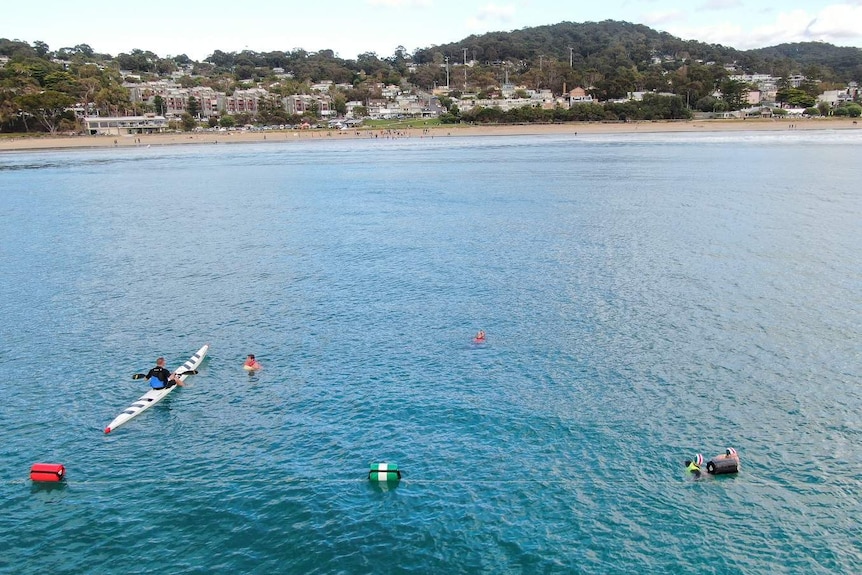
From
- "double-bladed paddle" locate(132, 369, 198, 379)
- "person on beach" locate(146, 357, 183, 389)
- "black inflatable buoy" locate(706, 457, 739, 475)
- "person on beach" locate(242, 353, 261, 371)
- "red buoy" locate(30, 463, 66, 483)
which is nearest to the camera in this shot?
"black inflatable buoy" locate(706, 457, 739, 475)

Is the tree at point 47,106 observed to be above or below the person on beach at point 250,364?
above

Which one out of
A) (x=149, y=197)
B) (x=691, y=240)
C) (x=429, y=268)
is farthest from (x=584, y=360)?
(x=149, y=197)

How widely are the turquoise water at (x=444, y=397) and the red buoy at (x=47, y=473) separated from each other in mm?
494

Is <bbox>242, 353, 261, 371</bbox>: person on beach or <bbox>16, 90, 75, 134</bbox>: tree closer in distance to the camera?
<bbox>242, 353, 261, 371</bbox>: person on beach

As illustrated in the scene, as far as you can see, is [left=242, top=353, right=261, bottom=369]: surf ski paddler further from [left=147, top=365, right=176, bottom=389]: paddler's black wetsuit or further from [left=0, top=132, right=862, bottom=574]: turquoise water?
[left=147, top=365, right=176, bottom=389]: paddler's black wetsuit

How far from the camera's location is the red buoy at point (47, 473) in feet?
74.2

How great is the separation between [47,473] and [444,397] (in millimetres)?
14906

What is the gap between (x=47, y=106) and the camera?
18325 cm

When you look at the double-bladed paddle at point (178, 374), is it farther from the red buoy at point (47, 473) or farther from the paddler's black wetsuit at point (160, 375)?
the red buoy at point (47, 473)

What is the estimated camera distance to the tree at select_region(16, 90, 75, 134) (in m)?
179

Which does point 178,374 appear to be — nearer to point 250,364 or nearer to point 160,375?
point 160,375

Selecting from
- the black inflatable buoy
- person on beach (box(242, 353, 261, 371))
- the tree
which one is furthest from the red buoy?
the tree

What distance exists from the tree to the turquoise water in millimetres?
137898

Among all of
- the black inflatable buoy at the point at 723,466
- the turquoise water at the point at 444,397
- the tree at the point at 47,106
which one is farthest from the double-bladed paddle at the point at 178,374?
the tree at the point at 47,106
